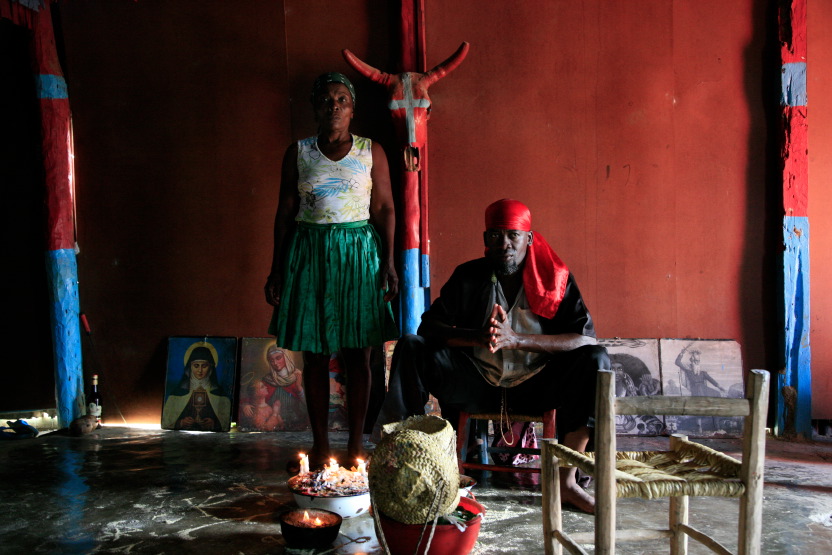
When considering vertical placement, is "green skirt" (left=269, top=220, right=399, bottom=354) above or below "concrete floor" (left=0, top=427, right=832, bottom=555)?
above

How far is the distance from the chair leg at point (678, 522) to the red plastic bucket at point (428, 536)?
0.65 m

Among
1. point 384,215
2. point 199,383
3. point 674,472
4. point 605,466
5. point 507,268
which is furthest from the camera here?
point 199,383

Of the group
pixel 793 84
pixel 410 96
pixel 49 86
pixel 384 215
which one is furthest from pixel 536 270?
pixel 49 86

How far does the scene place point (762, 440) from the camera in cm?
185

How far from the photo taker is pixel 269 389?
4727mm

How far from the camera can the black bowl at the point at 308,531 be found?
7.83 ft

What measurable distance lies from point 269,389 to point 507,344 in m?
2.28

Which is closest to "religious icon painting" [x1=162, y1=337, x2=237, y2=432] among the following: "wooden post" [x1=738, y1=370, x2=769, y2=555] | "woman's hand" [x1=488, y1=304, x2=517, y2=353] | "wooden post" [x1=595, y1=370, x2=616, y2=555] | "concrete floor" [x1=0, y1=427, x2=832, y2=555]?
"concrete floor" [x1=0, y1=427, x2=832, y2=555]

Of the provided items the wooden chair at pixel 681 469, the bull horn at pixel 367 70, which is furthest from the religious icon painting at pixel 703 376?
the bull horn at pixel 367 70

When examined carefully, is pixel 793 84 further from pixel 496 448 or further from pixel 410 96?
pixel 496 448

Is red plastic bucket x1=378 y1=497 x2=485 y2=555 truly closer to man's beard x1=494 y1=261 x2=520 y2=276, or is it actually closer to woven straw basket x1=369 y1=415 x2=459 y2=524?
woven straw basket x1=369 y1=415 x2=459 y2=524

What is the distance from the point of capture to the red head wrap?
3.20 meters

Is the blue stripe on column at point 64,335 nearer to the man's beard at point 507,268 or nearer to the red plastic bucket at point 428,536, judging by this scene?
the man's beard at point 507,268

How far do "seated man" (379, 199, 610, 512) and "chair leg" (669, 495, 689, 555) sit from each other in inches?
31.6
